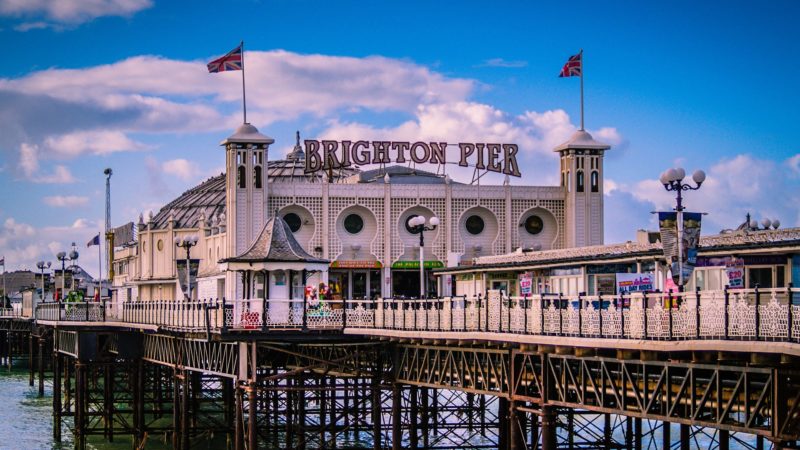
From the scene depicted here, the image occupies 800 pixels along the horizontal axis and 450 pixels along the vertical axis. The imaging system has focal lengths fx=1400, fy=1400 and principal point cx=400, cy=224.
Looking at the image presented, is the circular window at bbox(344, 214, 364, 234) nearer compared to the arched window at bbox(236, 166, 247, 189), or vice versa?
the arched window at bbox(236, 166, 247, 189)

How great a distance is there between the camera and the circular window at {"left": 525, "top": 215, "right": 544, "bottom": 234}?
→ 86750mm

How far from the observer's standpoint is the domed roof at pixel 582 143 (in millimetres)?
85375

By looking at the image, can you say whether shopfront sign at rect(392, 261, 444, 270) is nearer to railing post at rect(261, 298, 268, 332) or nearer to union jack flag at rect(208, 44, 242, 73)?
union jack flag at rect(208, 44, 242, 73)

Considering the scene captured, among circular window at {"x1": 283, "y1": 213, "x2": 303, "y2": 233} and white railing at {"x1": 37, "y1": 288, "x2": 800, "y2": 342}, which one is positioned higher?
circular window at {"x1": 283, "y1": 213, "x2": 303, "y2": 233}

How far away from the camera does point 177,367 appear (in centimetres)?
5797

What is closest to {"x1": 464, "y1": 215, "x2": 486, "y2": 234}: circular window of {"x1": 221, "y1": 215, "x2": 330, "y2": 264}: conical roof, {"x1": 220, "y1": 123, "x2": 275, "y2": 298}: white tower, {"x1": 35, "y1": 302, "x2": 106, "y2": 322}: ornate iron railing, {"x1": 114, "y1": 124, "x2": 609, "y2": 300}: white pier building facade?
{"x1": 114, "y1": 124, "x2": 609, "y2": 300}: white pier building facade

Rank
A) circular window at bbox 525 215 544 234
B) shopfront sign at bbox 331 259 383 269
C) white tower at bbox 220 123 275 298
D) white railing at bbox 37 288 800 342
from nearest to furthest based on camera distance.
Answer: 1. white railing at bbox 37 288 800 342
2. white tower at bbox 220 123 275 298
3. shopfront sign at bbox 331 259 383 269
4. circular window at bbox 525 215 544 234

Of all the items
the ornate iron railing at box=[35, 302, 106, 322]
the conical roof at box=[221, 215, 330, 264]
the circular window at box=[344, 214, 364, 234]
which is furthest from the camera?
the circular window at box=[344, 214, 364, 234]

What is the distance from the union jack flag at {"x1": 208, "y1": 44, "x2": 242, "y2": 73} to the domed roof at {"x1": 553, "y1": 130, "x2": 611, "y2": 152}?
2185 cm

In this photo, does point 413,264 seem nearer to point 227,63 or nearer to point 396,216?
point 396,216

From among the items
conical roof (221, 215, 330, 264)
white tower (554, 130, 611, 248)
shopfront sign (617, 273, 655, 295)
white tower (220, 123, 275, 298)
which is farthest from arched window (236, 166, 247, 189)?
shopfront sign (617, 273, 655, 295)

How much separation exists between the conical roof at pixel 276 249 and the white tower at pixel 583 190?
36.9 m

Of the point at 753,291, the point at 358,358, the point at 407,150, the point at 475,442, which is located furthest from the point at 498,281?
the point at 753,291

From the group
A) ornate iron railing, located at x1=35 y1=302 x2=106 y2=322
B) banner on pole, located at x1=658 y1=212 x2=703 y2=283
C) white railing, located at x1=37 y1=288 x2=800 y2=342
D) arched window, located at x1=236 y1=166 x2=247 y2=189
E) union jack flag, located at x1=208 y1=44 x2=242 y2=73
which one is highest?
union jack flag, located at x1=208 y1=44 x2=242 y2=73
